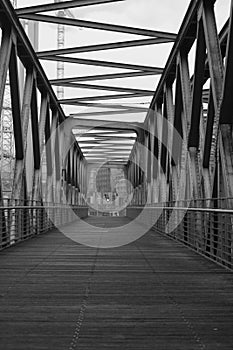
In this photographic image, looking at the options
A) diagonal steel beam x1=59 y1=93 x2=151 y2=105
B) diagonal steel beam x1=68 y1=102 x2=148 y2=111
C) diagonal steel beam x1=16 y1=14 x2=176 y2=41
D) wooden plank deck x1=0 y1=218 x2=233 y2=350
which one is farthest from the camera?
diagonal steel beam x1=68 y1=102 x2=148 y2=111

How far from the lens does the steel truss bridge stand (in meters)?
4.55

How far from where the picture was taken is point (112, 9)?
47.3ft

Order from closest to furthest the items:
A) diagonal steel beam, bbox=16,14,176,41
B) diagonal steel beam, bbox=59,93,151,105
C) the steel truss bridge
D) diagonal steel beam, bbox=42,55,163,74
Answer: the steel truss bridge, diagonal steel beam, bbox=16,14,176,41, diagonal steel beam, bbox=42,55,163,74, diagonal steel beam, bbox=59,93,151,105

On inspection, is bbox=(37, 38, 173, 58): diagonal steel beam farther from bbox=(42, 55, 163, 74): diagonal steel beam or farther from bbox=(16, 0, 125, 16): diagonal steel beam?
bbox=(16, 0, 125, 16): diagonal steel beam

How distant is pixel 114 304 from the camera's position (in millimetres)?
5504

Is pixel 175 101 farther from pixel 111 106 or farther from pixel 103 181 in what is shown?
pixel 103 181

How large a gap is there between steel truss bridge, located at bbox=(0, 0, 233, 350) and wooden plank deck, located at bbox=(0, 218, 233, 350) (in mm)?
14

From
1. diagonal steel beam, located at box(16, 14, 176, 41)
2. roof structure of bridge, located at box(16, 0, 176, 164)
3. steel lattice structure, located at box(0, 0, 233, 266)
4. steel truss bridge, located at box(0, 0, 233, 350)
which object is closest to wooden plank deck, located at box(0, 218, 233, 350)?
steel truss bridge, located at box(0, 0, 233, 350)

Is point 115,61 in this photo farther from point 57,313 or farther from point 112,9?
point 57,313

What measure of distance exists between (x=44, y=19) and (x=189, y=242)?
6.35 metres

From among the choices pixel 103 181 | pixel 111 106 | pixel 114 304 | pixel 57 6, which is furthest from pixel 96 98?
pixel 103 181

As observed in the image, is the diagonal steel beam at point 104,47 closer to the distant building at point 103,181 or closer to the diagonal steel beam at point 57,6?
the diagonal steel beam at point 57,6

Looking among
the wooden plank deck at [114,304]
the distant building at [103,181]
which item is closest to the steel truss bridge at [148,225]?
the wooden plank deck at [114,304]

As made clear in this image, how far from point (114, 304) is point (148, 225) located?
18674mm
